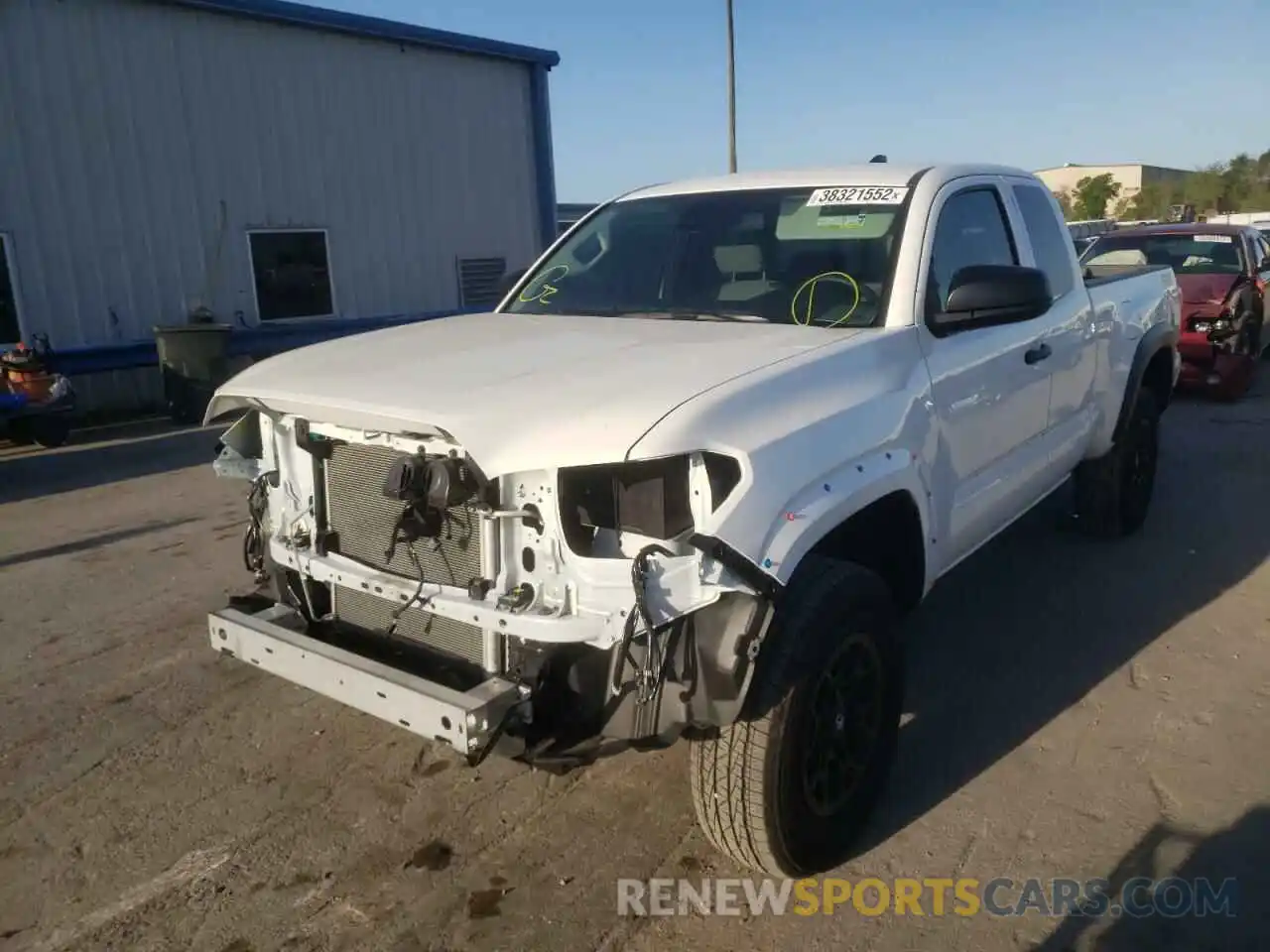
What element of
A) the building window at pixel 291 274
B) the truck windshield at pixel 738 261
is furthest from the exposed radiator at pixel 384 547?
the building window at pixel 291 274

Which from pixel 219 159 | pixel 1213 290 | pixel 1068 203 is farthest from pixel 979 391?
pixel 1068 203

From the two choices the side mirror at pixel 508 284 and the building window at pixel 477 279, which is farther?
the building window at pixel 477 279

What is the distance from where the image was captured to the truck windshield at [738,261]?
11.7 feet

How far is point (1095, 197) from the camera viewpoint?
64188mm

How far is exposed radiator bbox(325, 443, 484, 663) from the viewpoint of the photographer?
9.10ft

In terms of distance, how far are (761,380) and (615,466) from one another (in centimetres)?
47

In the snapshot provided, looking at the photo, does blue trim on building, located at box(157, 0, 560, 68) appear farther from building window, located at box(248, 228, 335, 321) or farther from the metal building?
building window, located at box(248, 228, 335, 321)

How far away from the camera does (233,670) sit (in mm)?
4328

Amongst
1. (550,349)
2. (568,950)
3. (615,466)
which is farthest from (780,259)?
(568,950)

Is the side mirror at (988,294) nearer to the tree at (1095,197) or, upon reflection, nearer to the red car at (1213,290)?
the red car at (1213,290)

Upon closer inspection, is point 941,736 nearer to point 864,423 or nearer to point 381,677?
point 864,423

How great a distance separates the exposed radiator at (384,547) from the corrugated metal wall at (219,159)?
9.45 metres

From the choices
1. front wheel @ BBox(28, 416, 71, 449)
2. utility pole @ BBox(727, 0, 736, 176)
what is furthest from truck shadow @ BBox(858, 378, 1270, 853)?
utility pole @ BBox(727, 0, 736, 176)

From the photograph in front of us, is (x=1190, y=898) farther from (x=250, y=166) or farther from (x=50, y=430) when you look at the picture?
(x=250, y=166)
